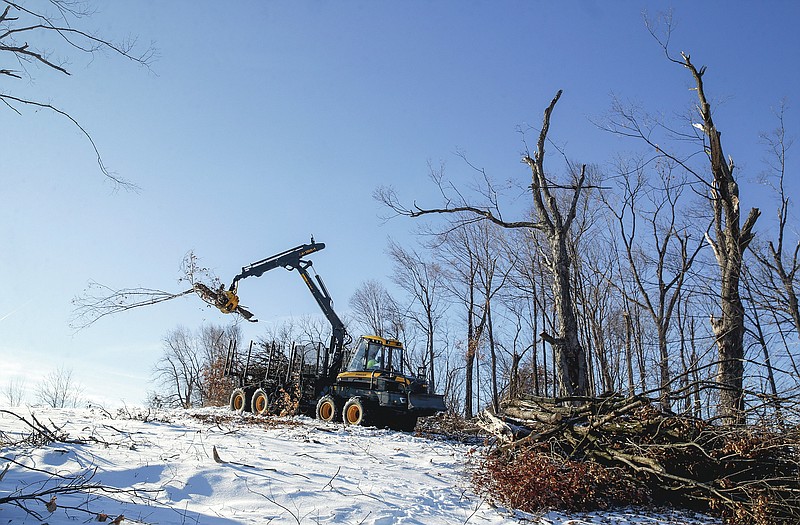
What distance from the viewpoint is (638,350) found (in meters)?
24.3

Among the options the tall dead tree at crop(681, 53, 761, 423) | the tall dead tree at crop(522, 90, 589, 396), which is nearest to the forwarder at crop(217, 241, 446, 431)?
the tall dead tree at crop(522, 90, 589, 396)

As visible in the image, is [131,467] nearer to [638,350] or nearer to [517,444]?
[517,444]

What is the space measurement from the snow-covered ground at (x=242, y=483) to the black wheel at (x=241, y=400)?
923 cm

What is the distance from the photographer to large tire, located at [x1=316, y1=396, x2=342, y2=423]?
50.8ft

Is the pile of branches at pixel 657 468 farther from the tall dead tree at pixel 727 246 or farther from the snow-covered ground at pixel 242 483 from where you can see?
the tall dead tree at pixel 727 246

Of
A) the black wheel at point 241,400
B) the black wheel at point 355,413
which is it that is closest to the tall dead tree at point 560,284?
the black wheel at point 355,413

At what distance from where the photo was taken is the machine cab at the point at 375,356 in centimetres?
1595

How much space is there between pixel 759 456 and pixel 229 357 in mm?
16587

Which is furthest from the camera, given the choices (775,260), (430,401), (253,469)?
(430,401)

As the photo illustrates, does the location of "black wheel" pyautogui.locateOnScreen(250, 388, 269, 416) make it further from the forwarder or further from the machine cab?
the machine cab

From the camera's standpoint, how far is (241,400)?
18.9 m

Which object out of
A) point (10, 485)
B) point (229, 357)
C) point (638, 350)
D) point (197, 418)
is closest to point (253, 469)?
point (10, 485)

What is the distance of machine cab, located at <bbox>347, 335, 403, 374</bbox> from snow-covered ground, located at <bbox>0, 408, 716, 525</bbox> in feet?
21.4

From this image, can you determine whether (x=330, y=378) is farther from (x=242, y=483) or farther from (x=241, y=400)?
(x=242, y=483)
